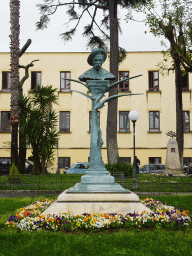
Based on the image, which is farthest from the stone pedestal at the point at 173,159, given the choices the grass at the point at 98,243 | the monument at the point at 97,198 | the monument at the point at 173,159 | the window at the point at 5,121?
the grass at the point at 98,243

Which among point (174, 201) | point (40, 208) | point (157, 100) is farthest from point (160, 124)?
point (40, 208)

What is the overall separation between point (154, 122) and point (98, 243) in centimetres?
2478

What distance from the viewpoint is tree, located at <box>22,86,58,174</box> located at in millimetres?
17109

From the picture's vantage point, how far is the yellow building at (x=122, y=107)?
2844 cm

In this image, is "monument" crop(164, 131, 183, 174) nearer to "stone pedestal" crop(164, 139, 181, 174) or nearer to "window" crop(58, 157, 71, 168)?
"stone pedestal" crop(164, 139, 181, 174)

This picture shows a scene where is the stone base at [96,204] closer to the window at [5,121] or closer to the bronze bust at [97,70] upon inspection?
the bronze bust at [97,70]

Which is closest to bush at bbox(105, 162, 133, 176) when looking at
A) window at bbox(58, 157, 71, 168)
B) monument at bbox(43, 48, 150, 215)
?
monument at bbox(43, 48, 150, 215)

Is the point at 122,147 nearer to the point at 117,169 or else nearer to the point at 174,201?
the point at 117,169

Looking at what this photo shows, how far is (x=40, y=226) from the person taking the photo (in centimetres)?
549

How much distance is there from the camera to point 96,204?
5.98 metres

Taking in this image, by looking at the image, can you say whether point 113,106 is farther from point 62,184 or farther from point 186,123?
point 186,123

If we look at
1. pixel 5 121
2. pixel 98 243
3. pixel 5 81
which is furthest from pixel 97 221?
pixel 5 81

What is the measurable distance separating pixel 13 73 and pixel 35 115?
290 centimetres

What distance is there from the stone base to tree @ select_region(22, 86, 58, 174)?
11164 millimetres
